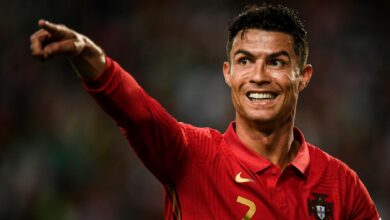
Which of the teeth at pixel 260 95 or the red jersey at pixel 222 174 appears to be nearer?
the red jersey at pixel 222 174

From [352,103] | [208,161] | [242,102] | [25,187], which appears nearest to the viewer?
[208,161]

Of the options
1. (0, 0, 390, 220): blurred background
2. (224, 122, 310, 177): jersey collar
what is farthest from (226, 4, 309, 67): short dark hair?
(0, 0, 390, 220): blurred background

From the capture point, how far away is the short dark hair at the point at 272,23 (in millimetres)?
2996

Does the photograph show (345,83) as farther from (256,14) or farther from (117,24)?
(256,14)

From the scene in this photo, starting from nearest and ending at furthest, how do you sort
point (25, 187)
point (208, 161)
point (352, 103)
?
point (208, 161) < point (25, 187) < point (352, 103)

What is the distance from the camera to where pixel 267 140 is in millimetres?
3029

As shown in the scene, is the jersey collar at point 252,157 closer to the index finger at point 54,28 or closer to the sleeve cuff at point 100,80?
the sleeve cuff at point 100,80

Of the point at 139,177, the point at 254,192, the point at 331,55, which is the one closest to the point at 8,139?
the point at 139,177

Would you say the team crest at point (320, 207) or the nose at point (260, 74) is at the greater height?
the nose at point (260, 74)

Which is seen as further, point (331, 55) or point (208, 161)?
point (331, 55)

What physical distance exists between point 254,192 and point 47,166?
3.36m

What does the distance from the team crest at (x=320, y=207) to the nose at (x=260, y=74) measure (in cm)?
54

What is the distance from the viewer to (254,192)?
9.09ft

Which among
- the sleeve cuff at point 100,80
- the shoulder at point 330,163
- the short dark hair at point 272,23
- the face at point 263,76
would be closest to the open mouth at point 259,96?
the face at point 263,76
